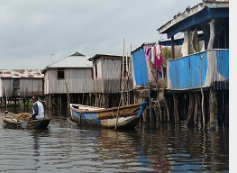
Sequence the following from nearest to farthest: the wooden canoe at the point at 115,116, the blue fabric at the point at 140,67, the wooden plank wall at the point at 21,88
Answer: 1. the wooden canoe at the point at 115,116
2. the blue fabric at the point at 140,67
3. the wooden plank wall at the point at 21,88

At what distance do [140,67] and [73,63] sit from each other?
1596 centimetres

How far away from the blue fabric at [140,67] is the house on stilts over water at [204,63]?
7.56ft

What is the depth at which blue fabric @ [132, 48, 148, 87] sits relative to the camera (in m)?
21.5

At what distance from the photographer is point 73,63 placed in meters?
37.3

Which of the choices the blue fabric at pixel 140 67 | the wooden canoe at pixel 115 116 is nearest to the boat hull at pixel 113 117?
the wooden canoe at pixel 115 116

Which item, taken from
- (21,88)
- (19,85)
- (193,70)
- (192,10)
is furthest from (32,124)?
(19,85)

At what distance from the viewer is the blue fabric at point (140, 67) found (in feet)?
70.5

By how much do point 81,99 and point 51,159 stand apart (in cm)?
2950

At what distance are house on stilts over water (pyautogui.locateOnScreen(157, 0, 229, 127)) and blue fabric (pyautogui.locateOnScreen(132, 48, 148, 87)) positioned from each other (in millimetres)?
2305

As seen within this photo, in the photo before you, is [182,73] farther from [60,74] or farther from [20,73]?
[20,73]

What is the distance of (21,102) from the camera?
49750mm

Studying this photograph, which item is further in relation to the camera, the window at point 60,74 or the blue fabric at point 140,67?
the window at point 60,74

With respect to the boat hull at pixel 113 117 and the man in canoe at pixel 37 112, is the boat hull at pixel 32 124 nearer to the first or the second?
the man in canoe at pixel 37 112

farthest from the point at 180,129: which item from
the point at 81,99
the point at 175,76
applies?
the point at 81,99
